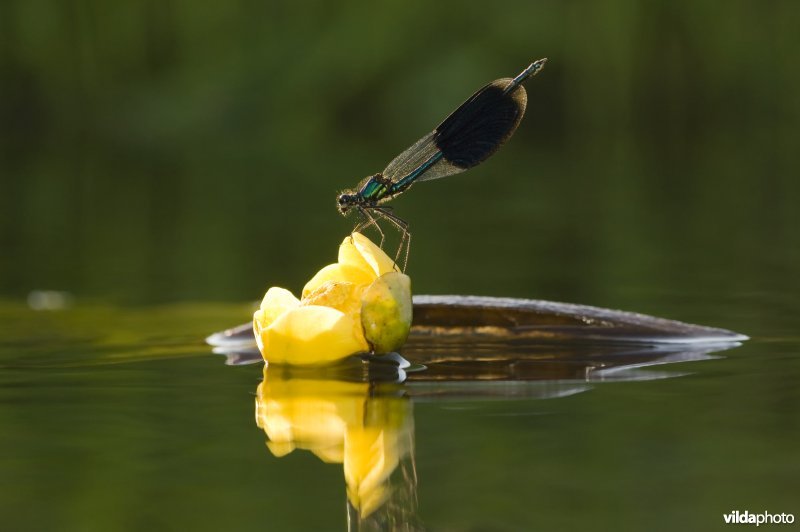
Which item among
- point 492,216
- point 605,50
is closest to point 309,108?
point 605,50

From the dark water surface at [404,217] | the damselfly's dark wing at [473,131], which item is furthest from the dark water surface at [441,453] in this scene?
the damselfly's dark wing at [473,131]

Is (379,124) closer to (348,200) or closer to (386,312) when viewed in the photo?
(348,200)

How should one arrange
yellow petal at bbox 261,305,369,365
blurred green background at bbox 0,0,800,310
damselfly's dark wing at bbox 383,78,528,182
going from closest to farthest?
yellow petal at bbox 261,305,369,365, damselfly's dark wing at bbox 383,78,528,182, blurred green background at bbox 0,0,800,310

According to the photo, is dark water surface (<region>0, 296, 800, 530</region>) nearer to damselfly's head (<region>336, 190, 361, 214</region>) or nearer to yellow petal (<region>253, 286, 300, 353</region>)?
yellow petal (<region>253, 286, 300, 353</region>)

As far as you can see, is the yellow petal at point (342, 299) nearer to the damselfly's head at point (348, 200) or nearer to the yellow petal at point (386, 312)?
the yellow petal at point (386, 312)

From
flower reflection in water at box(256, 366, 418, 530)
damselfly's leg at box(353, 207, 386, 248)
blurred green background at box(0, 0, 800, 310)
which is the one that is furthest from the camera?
blurred green background at box(0, 0, 800, 310)

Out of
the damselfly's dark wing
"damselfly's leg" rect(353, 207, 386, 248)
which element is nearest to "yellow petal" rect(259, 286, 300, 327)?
"damselfly's leg" rect(353, 207, 386, 248)
